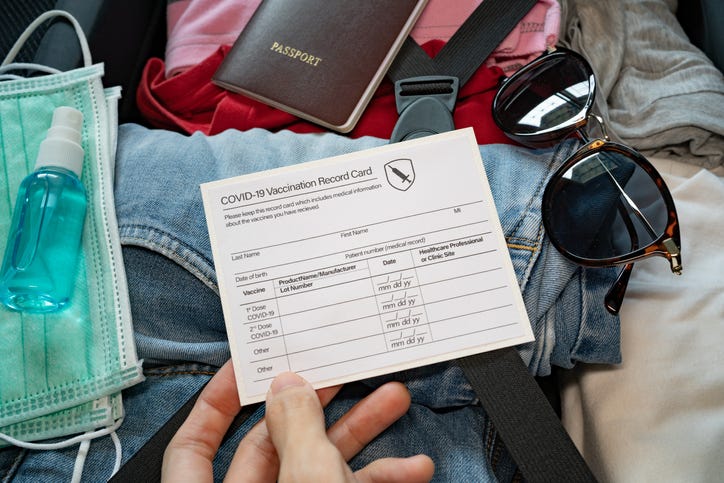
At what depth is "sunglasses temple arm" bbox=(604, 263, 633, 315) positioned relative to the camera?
59 centimetres

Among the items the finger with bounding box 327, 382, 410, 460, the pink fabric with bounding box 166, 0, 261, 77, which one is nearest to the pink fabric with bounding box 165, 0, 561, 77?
the pink fabric with bounding box 166, 0, 261, 77

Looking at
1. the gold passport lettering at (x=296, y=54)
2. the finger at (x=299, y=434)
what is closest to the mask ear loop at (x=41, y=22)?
the gold passport lettering at (x=296, y=54)

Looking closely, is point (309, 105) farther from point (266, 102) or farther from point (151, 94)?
point (151, 94)

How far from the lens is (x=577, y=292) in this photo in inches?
24.0

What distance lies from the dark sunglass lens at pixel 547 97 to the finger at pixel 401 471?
1.32 ft

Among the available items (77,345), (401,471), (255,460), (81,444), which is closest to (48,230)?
(77,345)

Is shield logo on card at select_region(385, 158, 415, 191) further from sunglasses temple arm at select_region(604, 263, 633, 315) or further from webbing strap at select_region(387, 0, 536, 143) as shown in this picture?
sunglasses temple arm at select_region(604, 263, 633, 315)

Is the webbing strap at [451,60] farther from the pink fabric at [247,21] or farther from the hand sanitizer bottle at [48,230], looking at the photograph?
the hand sanitizer bottle at [48,230]

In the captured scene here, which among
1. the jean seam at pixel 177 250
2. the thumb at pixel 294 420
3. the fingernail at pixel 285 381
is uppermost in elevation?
the jean seam at pixel 177 250

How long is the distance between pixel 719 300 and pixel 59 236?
2.48 feet

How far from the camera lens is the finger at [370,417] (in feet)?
1.89

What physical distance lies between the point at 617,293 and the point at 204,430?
Result: 46 cm

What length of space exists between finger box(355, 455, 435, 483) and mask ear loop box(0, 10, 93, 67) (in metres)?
0.61

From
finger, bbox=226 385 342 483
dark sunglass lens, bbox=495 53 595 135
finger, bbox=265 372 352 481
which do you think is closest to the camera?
finger, bbox=265 372 352 481
